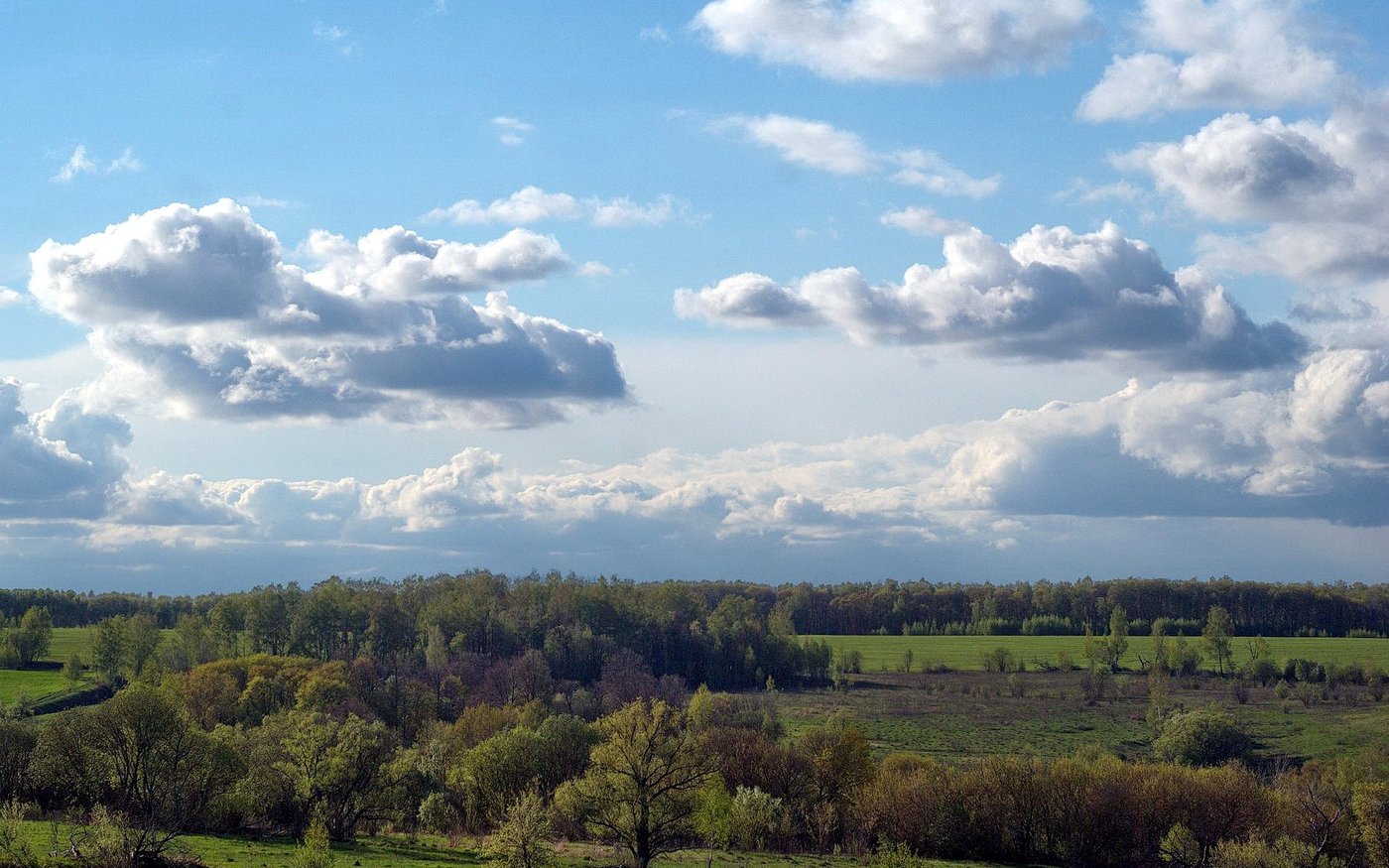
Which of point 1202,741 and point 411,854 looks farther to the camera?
point 1202,741

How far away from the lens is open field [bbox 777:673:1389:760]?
135 meters

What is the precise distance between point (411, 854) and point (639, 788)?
13.5 meters

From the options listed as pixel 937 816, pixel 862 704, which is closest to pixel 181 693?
pixel 937 816

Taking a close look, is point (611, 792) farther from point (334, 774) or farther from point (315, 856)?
point (315, 856)

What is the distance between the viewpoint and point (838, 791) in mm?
89125

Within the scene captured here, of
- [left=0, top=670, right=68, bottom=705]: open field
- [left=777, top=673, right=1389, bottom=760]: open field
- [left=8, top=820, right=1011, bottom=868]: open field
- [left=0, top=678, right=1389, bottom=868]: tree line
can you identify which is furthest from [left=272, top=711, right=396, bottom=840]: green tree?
[left=0, top=670, right=68, bottom=705]: open field

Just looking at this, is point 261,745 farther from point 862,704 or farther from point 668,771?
point 862,704

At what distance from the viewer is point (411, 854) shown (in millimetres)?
66938

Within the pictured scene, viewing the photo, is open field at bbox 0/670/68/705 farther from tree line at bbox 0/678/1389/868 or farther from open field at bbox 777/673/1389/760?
open field at bbox 777/673/1389/760

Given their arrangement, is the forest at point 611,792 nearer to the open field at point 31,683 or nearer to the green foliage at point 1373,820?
the green foliage at point 1373,820

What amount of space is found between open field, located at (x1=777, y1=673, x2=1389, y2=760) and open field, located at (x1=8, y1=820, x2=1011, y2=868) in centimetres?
5651

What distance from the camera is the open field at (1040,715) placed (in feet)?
443

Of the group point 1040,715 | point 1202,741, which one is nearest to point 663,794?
point 1202,741

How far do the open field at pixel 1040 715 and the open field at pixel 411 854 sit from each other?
185 feet
